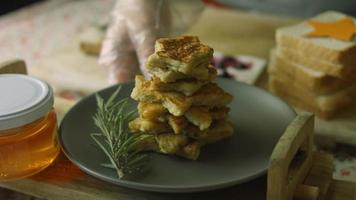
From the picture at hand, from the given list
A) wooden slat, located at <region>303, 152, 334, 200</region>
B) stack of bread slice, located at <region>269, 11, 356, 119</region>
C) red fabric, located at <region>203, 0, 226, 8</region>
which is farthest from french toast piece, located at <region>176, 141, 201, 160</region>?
red fabric, located at <region>203, 0, 226, 8</region>

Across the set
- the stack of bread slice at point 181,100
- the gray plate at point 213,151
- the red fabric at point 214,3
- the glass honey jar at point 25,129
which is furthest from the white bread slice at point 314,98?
the red fabric at point 214,3

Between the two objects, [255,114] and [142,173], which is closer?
[142,173]

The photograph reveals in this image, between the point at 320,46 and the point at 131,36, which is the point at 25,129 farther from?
the point at 320,46

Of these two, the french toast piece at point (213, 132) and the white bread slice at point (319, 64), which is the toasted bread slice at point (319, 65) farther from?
the french toast piece at point (213, 132)

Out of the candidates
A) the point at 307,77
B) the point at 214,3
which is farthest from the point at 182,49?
the point at 214,3

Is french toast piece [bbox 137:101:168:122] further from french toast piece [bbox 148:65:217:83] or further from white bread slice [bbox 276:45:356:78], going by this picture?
white bread slice [bbox 276:45:356:78]

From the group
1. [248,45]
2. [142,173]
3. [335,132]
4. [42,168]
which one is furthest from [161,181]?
[248,45]

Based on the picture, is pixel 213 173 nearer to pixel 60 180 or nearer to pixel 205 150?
pixel 205 150
